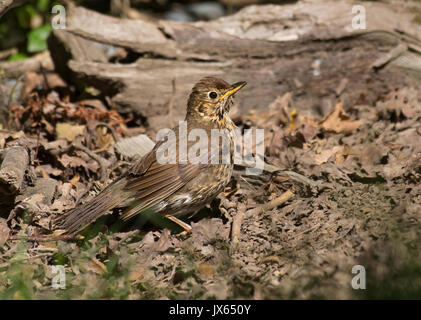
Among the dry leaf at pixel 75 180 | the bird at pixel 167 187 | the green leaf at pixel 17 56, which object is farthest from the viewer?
the green leaf at pixel 17 56

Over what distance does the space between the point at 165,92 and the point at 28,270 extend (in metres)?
3.72

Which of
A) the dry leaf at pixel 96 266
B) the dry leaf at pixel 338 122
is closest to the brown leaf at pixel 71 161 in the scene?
the dry leaf at pixel 96 266

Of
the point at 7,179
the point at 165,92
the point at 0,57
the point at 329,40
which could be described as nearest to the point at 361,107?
the point at 329,40

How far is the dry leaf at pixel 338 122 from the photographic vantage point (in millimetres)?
7035

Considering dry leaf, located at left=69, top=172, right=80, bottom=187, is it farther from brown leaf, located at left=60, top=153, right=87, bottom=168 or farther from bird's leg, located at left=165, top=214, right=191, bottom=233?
bird's leg, located at left=165, top=214, right=191, bottom=233

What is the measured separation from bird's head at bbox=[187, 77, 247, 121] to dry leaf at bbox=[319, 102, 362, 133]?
1.67 meters

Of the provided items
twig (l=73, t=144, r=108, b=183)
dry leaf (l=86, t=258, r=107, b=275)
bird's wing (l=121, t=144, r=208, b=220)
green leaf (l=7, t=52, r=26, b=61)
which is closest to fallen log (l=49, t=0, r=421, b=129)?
twig (l=73, t=144, r=108, b=183)

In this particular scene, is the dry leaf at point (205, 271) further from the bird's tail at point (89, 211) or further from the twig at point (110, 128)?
the twig at point (110, 128)

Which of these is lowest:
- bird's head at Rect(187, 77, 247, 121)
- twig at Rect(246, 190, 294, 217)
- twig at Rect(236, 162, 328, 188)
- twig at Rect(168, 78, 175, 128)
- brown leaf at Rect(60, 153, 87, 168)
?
twig at Rect(246, 190, 294, 217)

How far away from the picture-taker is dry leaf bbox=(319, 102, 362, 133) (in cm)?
704

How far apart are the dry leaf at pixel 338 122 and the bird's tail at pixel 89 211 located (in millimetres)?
3062

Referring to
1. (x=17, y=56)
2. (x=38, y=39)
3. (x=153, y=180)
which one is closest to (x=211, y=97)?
(x=153, y=180)

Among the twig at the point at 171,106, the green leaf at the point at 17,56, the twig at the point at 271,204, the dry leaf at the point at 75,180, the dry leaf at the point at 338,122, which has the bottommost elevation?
the twig at the point at 271,204

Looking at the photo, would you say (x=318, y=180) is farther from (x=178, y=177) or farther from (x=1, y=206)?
(x=1, y=206)
